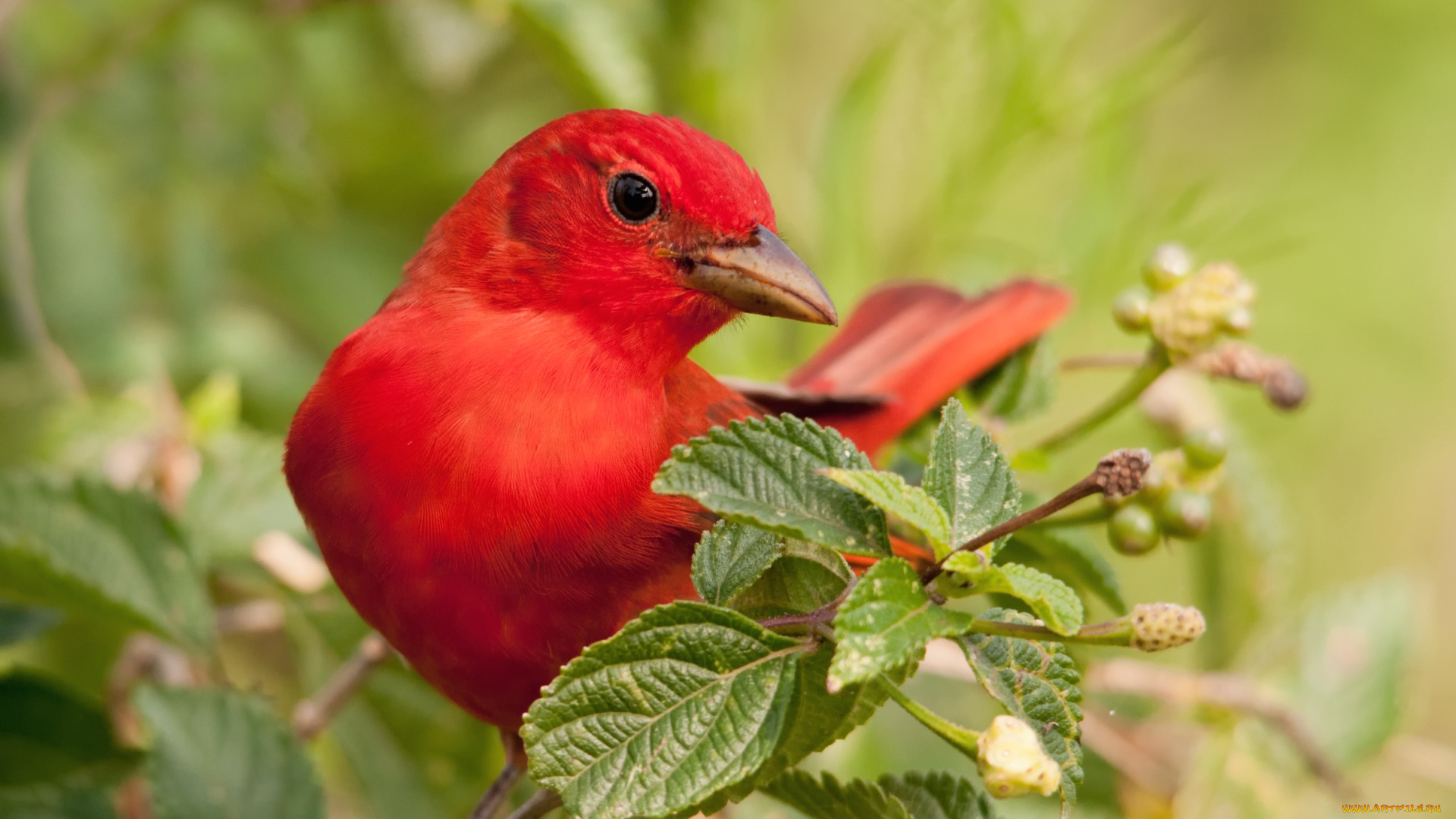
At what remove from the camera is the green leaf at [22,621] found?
6.74 feet

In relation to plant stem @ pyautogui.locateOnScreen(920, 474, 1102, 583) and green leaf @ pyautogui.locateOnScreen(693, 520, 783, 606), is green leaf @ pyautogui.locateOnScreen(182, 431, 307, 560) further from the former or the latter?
plant stem @ pyautogui.locateOnScreen(920, 474, 1102, 583)

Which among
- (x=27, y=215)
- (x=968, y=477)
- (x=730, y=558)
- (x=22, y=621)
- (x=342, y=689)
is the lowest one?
(x=22, y=621)

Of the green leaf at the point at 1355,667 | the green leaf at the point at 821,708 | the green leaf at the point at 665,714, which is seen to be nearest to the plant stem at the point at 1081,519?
the green leaf at the point at 821,708

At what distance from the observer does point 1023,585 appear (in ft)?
3.75

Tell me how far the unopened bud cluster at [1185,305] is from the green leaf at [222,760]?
118 cm

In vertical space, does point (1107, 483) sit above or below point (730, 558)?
above

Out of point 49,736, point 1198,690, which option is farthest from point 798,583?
point 1198,690

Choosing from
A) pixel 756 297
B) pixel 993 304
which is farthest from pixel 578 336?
pixel 993 304

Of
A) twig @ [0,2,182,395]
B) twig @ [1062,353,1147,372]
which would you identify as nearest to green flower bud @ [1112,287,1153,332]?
twig @ [1062,353,1147,372]

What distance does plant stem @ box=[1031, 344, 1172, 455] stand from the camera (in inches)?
70.9

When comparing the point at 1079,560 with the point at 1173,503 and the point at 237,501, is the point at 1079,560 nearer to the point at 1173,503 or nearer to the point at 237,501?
the point at 1173,503

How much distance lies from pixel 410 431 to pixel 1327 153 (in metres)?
4.57

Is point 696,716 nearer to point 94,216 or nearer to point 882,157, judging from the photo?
point 94,216

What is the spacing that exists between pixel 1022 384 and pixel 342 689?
1102 mm
